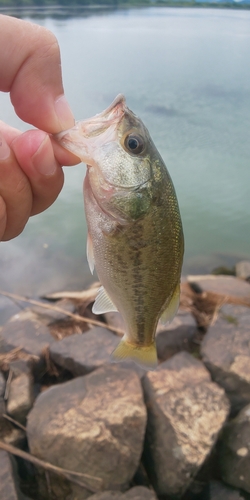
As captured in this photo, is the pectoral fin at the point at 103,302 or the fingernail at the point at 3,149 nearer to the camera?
the fingernail at the point at 3,149

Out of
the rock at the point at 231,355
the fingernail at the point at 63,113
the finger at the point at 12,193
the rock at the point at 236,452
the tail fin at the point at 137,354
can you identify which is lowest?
the rock at the point at 236,452

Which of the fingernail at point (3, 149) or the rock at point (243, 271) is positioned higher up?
the fingernail at point (3, 149)

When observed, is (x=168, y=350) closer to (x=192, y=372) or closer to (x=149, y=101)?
(x=192, y=372)

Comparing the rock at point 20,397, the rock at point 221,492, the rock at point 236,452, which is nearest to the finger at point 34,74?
the rock at point 20,397

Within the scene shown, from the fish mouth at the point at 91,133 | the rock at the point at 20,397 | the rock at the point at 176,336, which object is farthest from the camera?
the rock at the point at 176,336

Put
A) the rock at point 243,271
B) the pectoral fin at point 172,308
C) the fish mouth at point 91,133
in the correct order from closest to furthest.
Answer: the fish mouth at point 91,133
the pectoral fin at point 172,308
the rock at point 243,271

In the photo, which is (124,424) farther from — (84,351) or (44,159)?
(44,159)

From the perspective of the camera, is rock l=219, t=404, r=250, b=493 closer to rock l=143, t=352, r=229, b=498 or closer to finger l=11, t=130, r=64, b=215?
rock l=143, t=352, r=229, b=498

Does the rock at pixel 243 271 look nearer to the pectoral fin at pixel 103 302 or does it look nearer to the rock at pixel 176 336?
the rock at pixel 176 336

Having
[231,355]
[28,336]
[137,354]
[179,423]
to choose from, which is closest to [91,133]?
[137,354]
